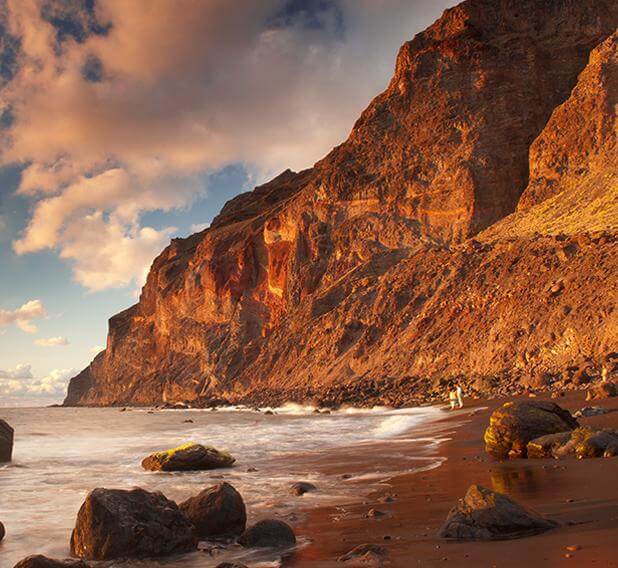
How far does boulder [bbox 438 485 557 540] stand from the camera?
581cm

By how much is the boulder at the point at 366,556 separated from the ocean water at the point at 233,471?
88 cm

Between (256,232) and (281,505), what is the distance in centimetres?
7240

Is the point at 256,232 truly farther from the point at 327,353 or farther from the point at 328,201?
the point at 327,353

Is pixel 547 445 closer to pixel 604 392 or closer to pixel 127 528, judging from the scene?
pixel 127 528

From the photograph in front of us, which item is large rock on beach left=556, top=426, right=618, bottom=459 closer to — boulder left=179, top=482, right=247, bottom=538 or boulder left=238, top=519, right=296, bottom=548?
boulder left=238, top=519, right=296, bottom=548

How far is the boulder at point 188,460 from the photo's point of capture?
551 inches

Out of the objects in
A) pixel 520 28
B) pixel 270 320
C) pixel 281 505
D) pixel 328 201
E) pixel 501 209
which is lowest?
pixel 281 505

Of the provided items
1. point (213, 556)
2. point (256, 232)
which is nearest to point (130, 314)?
point (256, 232)

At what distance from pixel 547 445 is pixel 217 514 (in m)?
5.96

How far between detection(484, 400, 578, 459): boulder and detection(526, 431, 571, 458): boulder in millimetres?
228

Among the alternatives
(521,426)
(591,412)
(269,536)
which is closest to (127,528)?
(269,536)

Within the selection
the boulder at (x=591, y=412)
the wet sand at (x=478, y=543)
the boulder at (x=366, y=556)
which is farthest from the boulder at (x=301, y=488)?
the boulder at (x=591, y=412)

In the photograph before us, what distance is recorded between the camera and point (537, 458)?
10500 mm

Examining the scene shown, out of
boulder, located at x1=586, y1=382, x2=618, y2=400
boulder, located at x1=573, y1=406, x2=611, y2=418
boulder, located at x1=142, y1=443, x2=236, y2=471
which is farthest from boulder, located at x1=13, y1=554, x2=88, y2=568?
boulder, located at x1=586, y1=382, x2=618, y2=400
